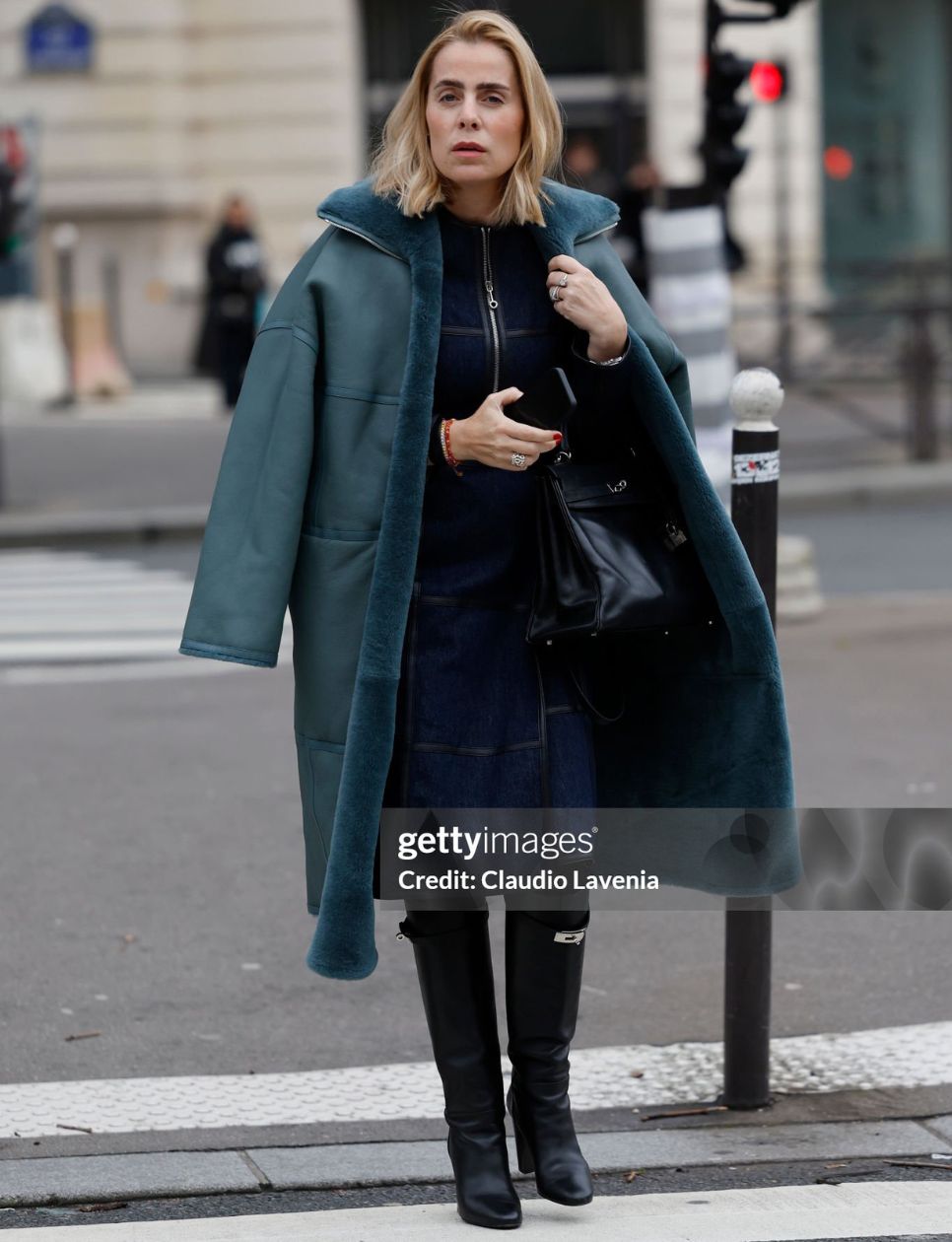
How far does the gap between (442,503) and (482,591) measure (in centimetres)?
15

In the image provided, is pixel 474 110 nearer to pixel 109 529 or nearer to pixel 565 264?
pixel 565 264

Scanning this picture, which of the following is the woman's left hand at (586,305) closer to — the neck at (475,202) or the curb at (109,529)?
the neck at (475,202)

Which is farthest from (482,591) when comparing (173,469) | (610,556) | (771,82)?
(173,469)

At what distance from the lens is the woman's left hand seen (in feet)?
11.2

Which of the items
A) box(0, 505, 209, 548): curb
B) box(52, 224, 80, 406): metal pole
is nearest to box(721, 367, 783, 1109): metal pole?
box(0, 505, 209, 548): curb

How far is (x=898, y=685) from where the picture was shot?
843 centimetres

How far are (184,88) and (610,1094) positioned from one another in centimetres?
2142

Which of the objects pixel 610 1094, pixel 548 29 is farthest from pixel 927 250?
pixel 610 1094

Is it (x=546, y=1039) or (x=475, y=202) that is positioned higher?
(x=475, y=202)

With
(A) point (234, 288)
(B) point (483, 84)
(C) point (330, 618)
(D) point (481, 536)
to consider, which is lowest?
(A) point (234, 288)

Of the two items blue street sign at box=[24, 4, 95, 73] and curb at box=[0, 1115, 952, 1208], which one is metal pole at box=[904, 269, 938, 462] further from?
curb at box=[0, 1115, 952, 1208]

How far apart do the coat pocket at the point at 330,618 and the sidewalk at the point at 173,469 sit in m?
10.0

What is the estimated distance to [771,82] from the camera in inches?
573

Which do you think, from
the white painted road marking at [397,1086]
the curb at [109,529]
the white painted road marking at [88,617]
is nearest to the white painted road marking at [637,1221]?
the white painted road marking at [397,1086]
